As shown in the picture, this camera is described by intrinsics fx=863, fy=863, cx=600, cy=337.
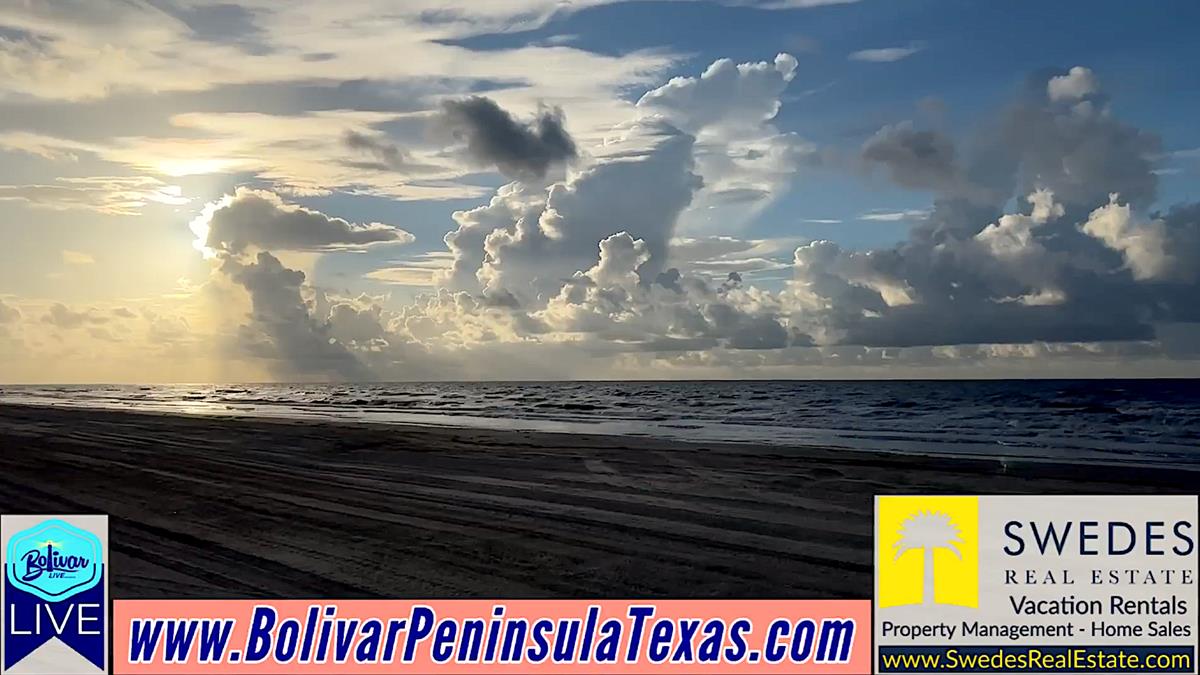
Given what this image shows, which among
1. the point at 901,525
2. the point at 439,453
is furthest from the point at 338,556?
the point at 439,453

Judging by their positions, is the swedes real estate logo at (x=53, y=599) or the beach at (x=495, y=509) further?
the beach at (x=495, y=509)

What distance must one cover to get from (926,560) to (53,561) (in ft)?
28.3

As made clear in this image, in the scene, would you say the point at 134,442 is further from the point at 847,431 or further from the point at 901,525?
the point at 847,431

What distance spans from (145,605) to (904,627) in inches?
268

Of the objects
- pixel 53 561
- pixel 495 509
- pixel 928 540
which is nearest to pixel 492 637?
pixel 53 561

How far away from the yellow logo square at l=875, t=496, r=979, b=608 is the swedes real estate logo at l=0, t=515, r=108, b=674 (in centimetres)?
702

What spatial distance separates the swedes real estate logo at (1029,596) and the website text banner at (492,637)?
2.06ft

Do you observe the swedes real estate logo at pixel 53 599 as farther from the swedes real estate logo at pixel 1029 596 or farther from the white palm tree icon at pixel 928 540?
the white palm tree icon at pixel 928 540

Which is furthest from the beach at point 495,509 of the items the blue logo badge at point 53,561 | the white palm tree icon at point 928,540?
the white palm tree icon at point 928,540

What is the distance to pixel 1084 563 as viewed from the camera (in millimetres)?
9281

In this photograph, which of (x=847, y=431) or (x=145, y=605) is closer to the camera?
(x=145, y=605)

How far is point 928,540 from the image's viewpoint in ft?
30.3

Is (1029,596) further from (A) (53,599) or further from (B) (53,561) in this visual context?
(B) (53,561)

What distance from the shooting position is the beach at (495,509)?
875 centimetres
